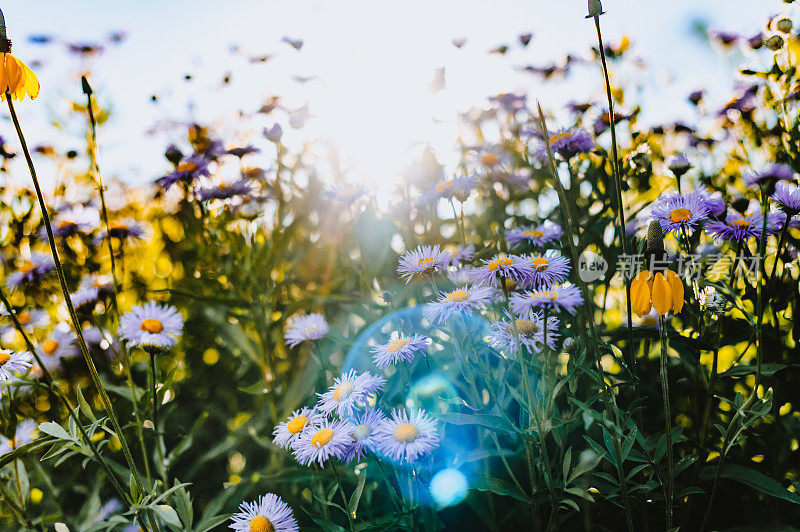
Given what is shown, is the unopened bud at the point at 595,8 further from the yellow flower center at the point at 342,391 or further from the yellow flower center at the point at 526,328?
the yellow flower center at the point at 342,391

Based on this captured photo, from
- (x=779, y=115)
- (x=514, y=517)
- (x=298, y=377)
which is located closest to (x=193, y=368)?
(x=298, y=377)

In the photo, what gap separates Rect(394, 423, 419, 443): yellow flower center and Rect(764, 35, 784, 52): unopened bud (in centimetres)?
126

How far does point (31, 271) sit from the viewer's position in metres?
1.38

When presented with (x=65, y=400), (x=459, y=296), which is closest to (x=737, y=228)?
(x=459, y=296)

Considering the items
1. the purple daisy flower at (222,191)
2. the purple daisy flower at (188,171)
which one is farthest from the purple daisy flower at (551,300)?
the purple daisy flower at (188,171)

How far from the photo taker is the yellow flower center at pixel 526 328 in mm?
791

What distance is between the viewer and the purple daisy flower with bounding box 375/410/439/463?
677mm

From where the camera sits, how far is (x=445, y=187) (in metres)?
1.14

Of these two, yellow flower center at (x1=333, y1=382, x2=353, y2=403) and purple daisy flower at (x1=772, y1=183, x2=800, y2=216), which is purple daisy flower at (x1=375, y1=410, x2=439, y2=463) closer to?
yellow flower center at (x1=333, y1=382, x2=353, y2=403)

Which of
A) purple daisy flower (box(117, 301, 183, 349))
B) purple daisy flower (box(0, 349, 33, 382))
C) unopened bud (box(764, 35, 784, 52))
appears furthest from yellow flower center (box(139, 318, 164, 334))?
unopened bud (box(764, 35, 784, 52))

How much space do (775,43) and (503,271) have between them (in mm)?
1051

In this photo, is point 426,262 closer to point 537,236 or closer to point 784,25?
point 537,236

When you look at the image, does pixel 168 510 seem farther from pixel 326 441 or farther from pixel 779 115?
pixel 779 115

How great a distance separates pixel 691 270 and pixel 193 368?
115 centimetres
